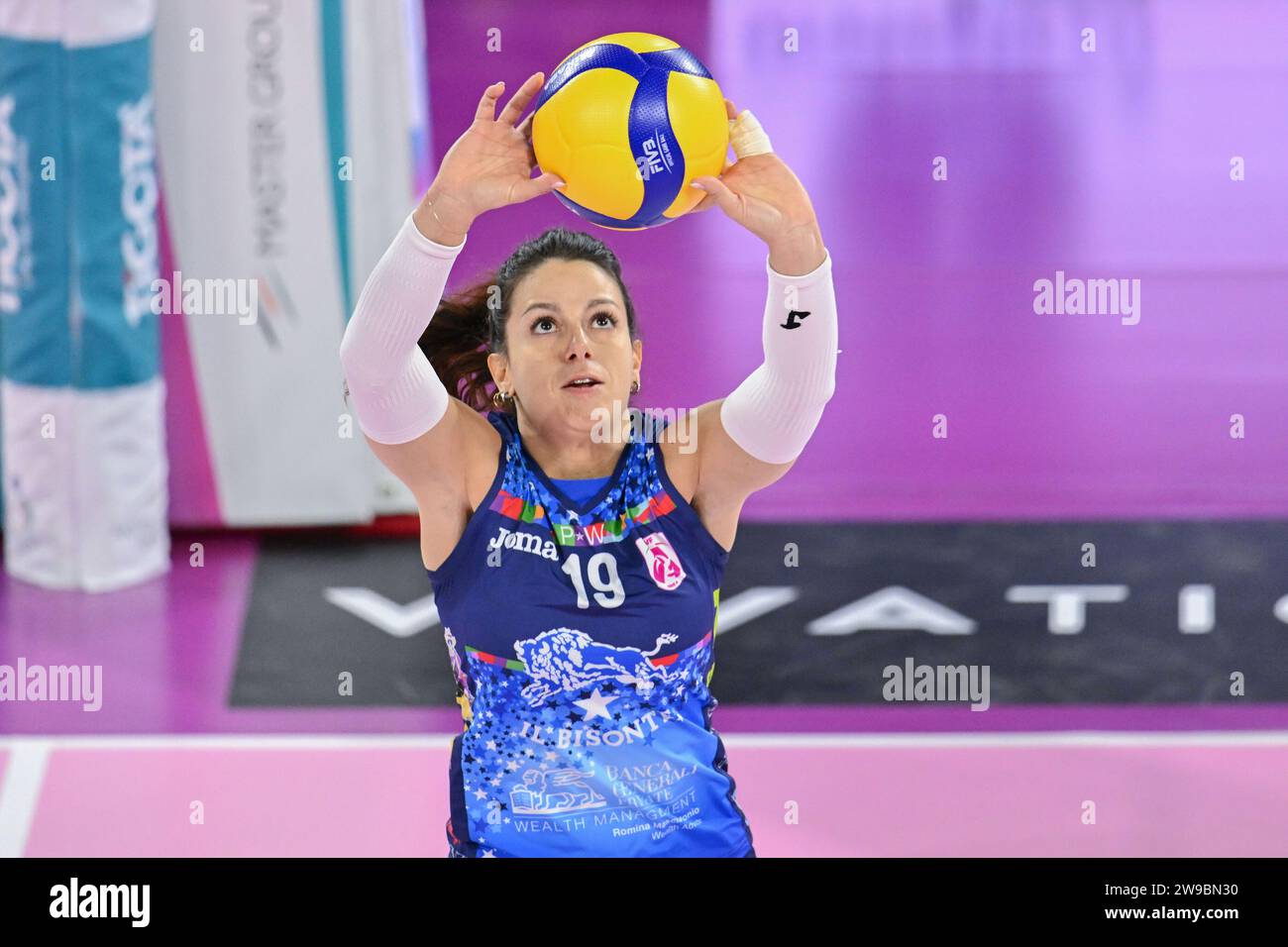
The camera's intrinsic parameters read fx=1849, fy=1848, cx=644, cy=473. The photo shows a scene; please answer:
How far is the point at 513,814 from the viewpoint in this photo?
3566 mm

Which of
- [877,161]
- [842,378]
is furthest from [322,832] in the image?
[877,161]

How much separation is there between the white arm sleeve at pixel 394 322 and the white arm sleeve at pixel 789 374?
2.02ft

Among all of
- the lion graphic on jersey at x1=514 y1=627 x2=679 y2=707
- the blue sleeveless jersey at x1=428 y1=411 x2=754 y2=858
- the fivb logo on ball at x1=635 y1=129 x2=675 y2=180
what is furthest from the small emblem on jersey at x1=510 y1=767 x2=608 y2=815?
the fivb logo on ball at x1=635 y1=129 x2=675 y2=180

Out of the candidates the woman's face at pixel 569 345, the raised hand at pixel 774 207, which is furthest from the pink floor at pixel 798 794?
the raised hand at pixel 774 207

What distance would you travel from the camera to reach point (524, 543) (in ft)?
11.7

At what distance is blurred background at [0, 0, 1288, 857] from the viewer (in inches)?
235

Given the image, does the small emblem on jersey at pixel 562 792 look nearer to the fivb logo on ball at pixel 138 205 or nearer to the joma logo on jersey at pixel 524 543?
the joma logo on jersey at pixel 524 543

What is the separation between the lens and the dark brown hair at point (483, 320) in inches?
149

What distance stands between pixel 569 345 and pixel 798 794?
108 inches

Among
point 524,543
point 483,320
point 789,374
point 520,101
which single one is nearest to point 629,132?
point 520,101

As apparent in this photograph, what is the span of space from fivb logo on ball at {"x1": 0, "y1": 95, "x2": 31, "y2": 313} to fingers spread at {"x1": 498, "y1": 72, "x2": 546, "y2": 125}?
378 cm

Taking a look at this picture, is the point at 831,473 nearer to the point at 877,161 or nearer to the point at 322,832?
the point at 322,832

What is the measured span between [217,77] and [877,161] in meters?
5.13

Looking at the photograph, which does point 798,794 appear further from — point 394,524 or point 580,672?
point 580,672
